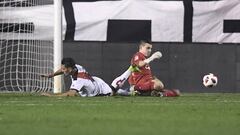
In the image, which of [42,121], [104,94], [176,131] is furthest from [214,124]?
[104,94]

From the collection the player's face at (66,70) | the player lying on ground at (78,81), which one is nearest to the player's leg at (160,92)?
the player lying on ground at (78,81)

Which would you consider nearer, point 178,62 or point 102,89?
point 102,89

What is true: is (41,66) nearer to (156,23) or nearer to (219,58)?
(156,23)

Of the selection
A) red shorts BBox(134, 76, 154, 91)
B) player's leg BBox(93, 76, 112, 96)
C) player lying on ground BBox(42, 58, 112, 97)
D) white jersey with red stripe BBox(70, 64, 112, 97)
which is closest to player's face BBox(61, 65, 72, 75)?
player lying on ground BBox(42, 58, 112, 97)

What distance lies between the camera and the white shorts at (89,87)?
34.8ft

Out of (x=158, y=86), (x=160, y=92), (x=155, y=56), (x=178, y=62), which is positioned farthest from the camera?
(x=178, y=62)

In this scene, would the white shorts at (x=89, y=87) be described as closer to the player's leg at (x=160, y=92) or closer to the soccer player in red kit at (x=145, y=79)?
the soccer player in red kit at (x=145, y=79)

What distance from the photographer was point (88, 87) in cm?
1074

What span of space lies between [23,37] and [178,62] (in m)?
3.44

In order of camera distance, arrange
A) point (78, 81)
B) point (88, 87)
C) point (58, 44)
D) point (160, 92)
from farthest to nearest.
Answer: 1. point (58, 44)
2. point (160, 92)
3. point (88, 87)
4. point (78, 81)

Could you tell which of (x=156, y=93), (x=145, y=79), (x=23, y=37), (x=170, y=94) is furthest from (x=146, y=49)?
(x=23, y=37)

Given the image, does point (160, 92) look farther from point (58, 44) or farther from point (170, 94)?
point (58, 44)

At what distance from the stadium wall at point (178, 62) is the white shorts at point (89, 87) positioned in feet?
9.50

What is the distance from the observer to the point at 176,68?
14016 mm
